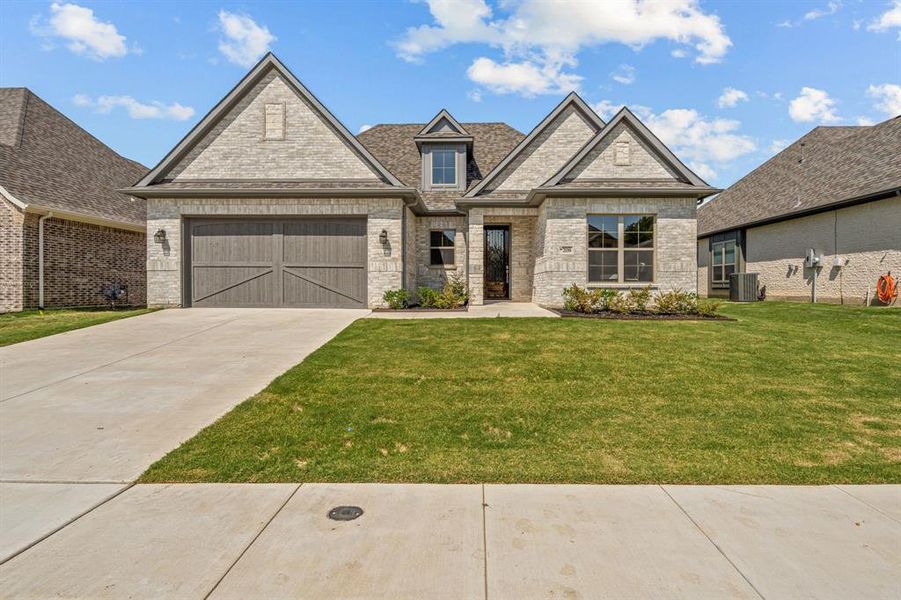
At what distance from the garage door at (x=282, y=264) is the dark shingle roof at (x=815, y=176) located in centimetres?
1775

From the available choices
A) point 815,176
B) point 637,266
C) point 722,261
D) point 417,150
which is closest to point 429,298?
point 637,266

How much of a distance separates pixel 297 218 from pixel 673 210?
1202 centimetres

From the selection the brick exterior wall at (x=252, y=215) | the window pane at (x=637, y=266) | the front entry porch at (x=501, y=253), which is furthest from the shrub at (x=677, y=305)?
the brick exterior wall at (x=252, y=215)

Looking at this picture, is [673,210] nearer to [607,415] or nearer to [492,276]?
[492,276]

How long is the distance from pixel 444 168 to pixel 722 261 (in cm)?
1631

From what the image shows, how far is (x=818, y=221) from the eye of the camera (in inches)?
722

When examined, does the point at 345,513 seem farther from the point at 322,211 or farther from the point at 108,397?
→ the point at 322,211

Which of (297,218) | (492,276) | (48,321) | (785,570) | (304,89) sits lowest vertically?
(785,570)

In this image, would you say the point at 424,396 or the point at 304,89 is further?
the point at 304,89

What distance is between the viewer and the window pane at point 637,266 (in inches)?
581

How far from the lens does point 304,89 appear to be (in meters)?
→ 14.5

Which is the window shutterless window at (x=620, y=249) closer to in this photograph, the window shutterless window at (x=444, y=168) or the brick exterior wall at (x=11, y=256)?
the window shutterless window at (x=444, y=168)

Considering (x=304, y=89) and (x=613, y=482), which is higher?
(x=304, y=89)

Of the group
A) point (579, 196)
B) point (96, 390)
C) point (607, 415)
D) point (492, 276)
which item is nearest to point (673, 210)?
point (579, 196)
